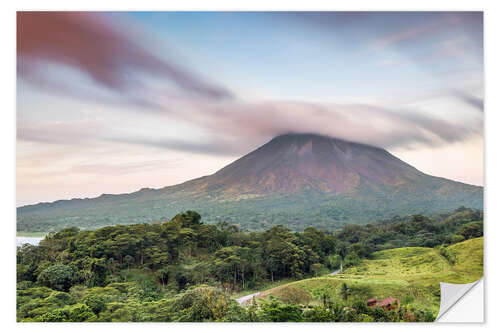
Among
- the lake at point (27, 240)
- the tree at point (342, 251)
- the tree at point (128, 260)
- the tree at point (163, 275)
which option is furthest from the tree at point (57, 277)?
the tree at point (342, 251)

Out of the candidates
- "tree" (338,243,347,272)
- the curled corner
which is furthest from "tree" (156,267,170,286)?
the curled corner

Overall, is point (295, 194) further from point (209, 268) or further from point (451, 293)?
point (451, 293)

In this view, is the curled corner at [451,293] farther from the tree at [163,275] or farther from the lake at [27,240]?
the lake at [27,240]

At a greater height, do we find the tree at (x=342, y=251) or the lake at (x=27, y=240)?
the lake at (x=27, y=240)
